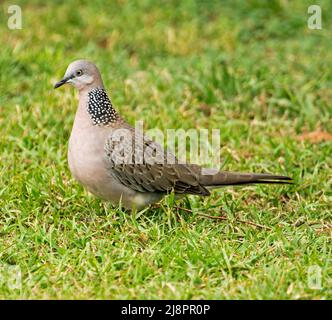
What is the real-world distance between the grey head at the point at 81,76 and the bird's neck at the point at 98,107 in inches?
1.8

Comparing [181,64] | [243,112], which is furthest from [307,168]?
[181,64]

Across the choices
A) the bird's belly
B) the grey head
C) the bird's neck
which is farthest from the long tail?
the grey head

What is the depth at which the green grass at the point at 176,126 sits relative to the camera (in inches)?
195

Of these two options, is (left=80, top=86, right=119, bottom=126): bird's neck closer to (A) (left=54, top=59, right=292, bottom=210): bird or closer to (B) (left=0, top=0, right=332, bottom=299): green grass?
(A) (left=54, top=59, right=292, bottom=210): bird

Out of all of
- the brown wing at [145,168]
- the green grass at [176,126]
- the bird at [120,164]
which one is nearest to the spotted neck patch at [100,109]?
the bird at [120,164]

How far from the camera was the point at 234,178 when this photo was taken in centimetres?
587

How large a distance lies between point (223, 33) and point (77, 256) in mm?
4552

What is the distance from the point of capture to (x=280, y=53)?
866cm

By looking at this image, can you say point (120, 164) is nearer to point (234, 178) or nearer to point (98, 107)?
point (98, 107)

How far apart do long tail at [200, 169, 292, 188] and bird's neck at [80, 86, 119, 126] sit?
77cm

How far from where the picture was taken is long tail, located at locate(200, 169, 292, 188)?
19.1ft

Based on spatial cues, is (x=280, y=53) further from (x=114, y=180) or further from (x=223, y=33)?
(x=114, y=180)

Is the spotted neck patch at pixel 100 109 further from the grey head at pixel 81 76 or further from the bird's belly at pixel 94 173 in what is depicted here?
the bird's belly at pixel 94 173

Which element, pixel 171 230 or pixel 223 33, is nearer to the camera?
pixel 171 230
